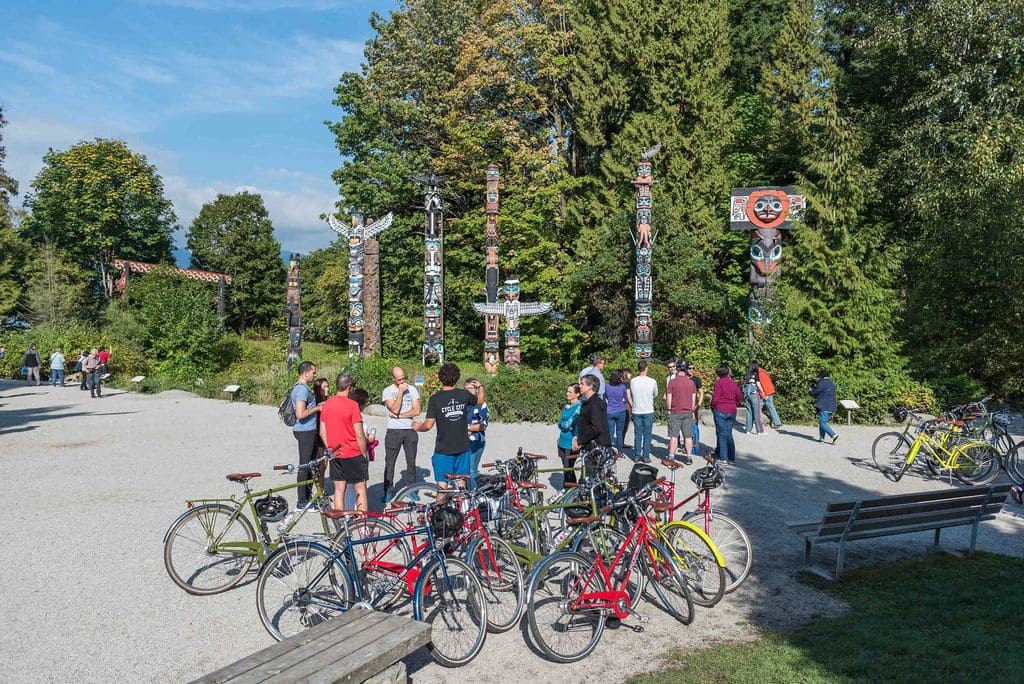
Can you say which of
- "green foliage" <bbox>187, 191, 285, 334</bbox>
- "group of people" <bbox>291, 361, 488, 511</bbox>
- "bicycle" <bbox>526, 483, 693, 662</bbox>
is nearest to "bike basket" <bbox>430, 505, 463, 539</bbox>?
"bicycle" <bbox>526, 483, 693, 662</bbox>

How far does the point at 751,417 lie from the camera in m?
15.7

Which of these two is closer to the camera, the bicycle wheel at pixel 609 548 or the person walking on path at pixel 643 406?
the bicycle wheel at pixel 609 548

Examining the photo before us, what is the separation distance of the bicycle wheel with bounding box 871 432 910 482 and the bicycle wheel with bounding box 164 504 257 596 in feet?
31.6

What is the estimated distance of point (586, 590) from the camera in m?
5.44

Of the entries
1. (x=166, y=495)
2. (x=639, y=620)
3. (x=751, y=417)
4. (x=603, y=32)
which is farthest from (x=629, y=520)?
(x=603, y=32)

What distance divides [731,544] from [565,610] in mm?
2088

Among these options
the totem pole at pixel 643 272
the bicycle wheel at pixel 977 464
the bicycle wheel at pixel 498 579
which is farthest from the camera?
the totem pole at pixel 643 272

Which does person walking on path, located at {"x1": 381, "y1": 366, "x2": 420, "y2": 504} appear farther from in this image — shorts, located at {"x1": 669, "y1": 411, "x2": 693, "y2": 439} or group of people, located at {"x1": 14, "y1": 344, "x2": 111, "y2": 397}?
group of people, located at {"x1": 14, "y1": 344, "x2": 111, "y2": 397}

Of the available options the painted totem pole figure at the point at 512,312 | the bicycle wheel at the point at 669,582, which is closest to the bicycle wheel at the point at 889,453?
the bicycle wheel at the point at 669,582

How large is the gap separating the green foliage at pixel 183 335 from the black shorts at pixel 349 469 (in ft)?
67.4

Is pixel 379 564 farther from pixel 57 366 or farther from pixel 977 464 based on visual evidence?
pixel 57 366

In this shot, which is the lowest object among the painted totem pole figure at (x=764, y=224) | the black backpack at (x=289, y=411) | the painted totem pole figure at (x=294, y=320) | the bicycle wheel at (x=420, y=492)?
the bicycle wheel at (x=420, y=492)

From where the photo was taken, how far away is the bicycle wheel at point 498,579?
571 centimetres

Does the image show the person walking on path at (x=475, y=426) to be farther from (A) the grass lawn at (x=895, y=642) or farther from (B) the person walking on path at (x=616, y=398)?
(A) the grass lawn at (x=895, y=642)
